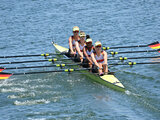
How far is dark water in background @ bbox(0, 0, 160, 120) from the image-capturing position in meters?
13.8

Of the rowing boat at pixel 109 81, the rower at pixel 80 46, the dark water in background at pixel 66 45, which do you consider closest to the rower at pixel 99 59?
the rowing boat at pixel 109 81

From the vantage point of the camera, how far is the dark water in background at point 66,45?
1379cm

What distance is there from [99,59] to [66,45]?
8535 mm

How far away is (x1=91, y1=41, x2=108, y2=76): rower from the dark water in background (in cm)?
85

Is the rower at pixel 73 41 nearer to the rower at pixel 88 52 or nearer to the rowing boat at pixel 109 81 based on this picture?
the rower at pixel 88 52

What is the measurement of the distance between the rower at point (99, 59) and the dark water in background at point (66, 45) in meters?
0.85

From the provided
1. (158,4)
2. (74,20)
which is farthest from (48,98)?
(158,4)

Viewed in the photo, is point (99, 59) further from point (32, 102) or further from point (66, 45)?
point (66, 45)

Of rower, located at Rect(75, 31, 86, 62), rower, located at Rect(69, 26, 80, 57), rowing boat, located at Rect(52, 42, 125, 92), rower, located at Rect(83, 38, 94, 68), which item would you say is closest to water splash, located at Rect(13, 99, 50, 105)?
rowing boat, located at Rect(52, 42, 125, 92)

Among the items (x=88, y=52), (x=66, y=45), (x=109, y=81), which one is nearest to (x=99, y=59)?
(x=88, y=52)

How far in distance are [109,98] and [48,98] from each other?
2682mm

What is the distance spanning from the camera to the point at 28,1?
131ft

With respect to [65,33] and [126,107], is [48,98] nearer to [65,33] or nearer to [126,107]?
[126,107]

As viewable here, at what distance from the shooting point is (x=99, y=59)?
54.4 ft
